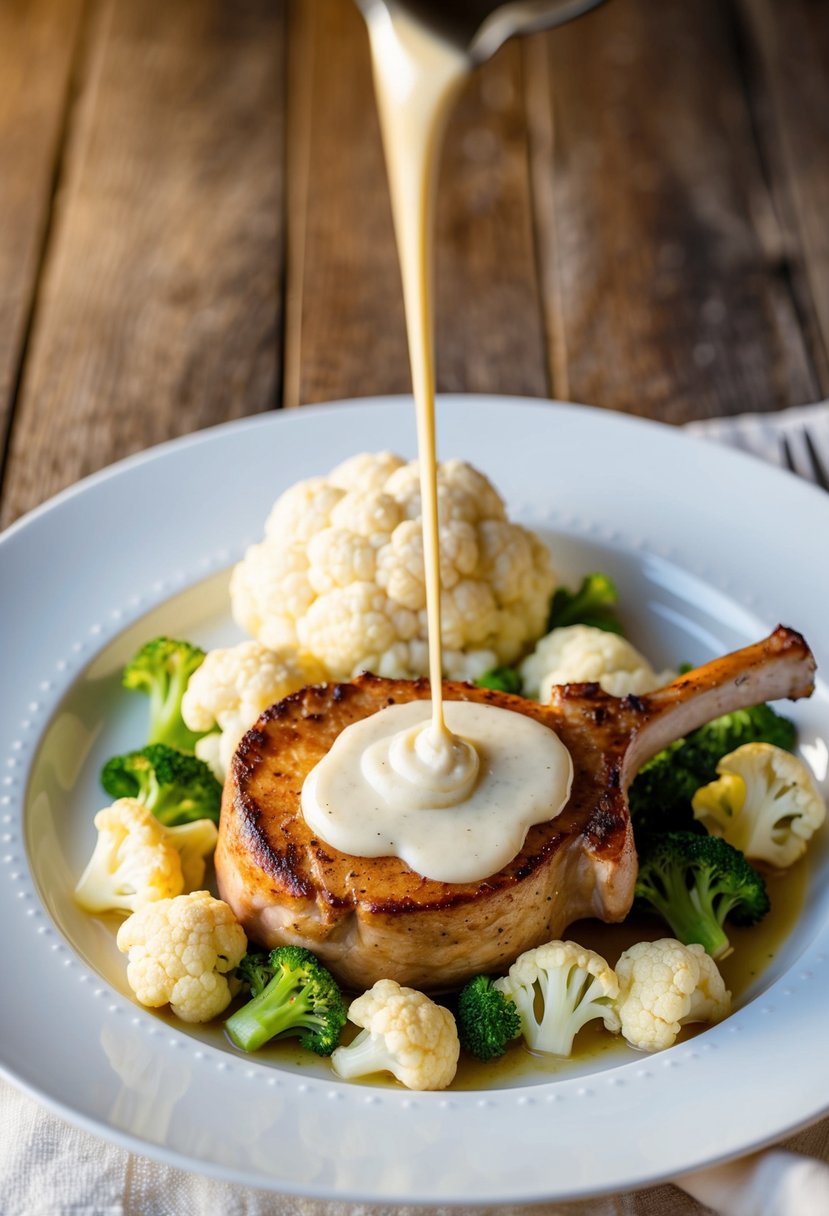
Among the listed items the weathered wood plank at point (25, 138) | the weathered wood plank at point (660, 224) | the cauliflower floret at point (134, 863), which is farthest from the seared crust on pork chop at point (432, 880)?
the weathered wood plank at point (25, 138)

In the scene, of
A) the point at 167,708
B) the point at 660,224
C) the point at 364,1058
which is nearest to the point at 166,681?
the point at 167,708

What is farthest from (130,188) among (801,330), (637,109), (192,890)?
(192,890)

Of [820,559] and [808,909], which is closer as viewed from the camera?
[808,909]

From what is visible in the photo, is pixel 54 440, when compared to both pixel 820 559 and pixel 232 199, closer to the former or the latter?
pixel 232 199

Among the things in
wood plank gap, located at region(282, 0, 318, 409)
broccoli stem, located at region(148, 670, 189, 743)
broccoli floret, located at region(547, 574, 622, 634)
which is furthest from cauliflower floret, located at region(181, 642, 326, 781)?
wood plank gap, located at region(282, 0, 318, 409)

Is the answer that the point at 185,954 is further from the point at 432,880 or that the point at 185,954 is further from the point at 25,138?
the point at 25,138
